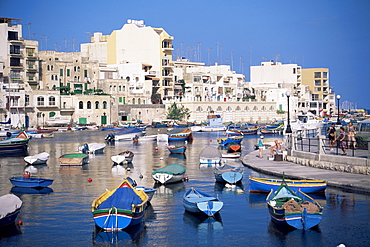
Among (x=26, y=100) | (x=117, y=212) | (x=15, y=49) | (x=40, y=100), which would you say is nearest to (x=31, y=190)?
(x=117, y=212)

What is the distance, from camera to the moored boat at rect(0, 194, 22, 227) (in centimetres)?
2052

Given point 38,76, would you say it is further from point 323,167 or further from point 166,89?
point 323,167

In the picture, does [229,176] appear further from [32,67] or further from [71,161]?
[32,67]

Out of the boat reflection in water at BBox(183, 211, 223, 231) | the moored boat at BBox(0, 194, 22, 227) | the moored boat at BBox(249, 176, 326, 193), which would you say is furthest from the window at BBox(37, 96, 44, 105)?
the boat reflection in water at BBox(183, 211, 223, 231)

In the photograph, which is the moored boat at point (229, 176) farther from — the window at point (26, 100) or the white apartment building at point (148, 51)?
the white apartment building at point (148, 51)

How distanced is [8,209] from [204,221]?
774 cm

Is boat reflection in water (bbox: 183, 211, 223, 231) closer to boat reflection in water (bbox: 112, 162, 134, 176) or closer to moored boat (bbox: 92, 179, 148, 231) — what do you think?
moored boat (bbox: 92, 179, 148, 231)

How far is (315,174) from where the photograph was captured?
93.6ft

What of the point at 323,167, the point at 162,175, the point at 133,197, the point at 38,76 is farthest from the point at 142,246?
the point at 38,76

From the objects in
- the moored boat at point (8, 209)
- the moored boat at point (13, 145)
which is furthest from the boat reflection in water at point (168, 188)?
the moored boat at point (13, 145)

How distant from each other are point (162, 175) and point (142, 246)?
11732mm

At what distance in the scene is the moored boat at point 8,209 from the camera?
67.3 ft

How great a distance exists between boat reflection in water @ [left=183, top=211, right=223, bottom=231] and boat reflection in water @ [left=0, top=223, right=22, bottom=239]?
660cm

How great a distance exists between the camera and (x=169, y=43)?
11288 cm
